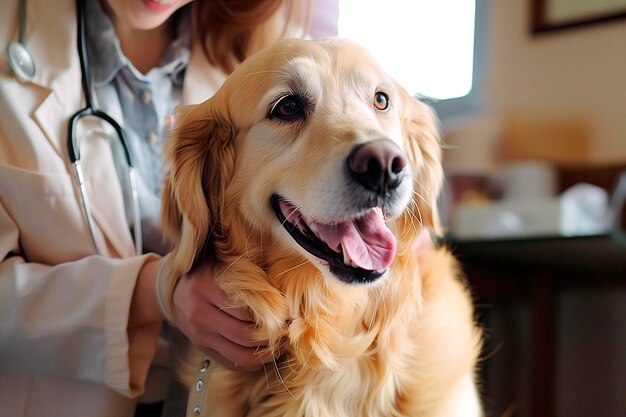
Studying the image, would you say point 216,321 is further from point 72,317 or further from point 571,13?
point 571,13

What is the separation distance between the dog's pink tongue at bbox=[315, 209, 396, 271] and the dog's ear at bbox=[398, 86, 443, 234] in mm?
170

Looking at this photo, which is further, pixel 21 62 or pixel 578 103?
pixel 578 103

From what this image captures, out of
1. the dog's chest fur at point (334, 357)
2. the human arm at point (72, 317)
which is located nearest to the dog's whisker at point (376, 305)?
the dog's chest fur at point (334, 357)

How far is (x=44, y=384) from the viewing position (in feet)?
3.33

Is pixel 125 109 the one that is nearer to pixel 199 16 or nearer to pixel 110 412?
pixel 199 16

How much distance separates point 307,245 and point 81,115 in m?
0.50

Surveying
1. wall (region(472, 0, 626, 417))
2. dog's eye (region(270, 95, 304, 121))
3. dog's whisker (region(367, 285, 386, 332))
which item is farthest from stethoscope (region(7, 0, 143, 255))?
wall (region(472, 0, 626, 417))

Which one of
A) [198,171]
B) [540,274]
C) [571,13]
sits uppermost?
[571,13]

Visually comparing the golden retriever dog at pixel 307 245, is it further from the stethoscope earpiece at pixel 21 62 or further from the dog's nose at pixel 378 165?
the stethoscope earpiece at pixel 21 62

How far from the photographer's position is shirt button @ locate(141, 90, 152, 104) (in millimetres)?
1172

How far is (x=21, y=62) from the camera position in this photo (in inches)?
39.9

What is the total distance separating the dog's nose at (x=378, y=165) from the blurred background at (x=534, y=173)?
103 centimetres

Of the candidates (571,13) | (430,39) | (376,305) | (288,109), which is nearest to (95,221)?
(288,109)

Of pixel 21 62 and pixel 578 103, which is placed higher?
pixel 578 103
